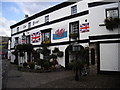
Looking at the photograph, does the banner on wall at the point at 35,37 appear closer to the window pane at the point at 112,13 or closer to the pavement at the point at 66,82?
the pavement at the point at 66,82

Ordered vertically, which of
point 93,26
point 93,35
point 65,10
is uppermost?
point 65,10

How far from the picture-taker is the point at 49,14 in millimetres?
17625

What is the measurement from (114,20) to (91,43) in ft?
8.48

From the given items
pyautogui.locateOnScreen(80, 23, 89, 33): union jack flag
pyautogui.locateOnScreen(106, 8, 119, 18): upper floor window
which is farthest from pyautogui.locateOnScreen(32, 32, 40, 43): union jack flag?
pyautogui.locateOnScreen(106, 8, 119, 18): upper floor window

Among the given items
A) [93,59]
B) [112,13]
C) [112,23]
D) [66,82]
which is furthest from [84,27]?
[66,82]

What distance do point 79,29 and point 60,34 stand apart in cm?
311

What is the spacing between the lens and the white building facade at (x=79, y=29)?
9750 millimetres

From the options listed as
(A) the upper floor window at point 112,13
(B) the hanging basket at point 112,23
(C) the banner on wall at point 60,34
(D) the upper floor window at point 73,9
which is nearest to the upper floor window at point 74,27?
(C) the banner on wall at point 60,34

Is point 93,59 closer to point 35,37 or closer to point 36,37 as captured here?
point 36,37

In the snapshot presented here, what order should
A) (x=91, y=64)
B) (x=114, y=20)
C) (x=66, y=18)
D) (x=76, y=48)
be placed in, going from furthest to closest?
(x=66, y=18) → (x=91, y=64) → (x=114, y=20) → (x=76, y=48)

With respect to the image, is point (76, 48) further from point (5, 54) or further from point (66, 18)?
point (5, 54)

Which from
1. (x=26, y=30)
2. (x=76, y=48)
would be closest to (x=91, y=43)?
(x=76, y=48)

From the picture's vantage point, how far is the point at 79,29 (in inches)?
527

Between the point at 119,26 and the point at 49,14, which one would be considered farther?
the point at 49,14
